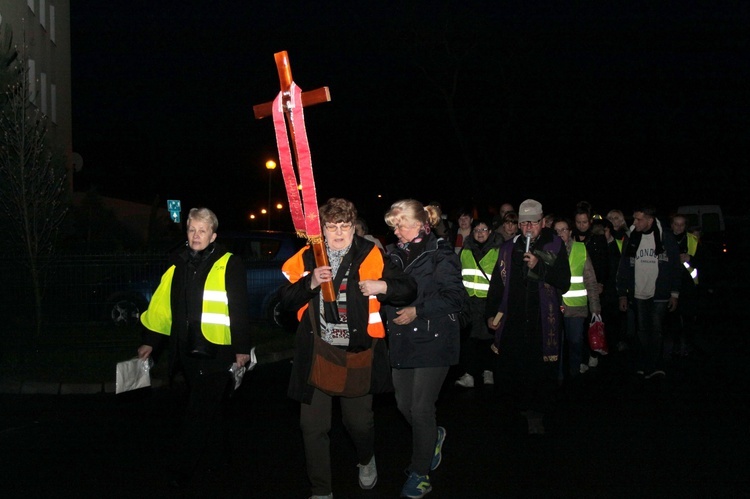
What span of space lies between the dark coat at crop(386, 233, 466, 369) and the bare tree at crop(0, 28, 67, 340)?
787cm

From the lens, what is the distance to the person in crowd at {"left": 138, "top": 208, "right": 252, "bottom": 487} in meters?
5.69

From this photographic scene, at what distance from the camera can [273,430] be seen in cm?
762

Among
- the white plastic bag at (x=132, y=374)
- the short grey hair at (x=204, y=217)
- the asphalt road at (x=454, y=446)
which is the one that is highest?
the short grey hair at (x=204, y=217)

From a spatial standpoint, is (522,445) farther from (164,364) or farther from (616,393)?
Result: (164,364)

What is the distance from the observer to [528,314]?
7.09m

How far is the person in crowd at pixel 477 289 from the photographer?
9.29m

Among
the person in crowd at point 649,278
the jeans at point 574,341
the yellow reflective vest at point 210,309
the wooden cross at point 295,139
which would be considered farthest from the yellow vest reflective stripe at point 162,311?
the person in crowd at point 649,278

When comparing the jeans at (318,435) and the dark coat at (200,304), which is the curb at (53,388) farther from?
the jeans at (318,435)

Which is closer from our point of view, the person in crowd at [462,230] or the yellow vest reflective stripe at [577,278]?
the yellow vest reflective stripe at [577,278]

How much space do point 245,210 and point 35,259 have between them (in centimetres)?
6579

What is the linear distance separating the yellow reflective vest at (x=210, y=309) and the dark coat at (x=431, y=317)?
1.10 meters

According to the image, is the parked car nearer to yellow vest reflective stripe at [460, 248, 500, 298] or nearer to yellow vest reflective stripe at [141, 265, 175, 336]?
yellow vest reflective stripe at [460, 248, 500, 298]

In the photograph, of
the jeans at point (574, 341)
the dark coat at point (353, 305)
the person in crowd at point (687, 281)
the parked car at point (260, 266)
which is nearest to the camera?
the dark coat at point (353, 305)

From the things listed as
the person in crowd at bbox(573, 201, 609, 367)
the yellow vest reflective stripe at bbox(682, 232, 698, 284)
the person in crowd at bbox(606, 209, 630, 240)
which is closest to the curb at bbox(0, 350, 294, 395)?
the person in crowd at bbox(573, 201, 609, 367)
